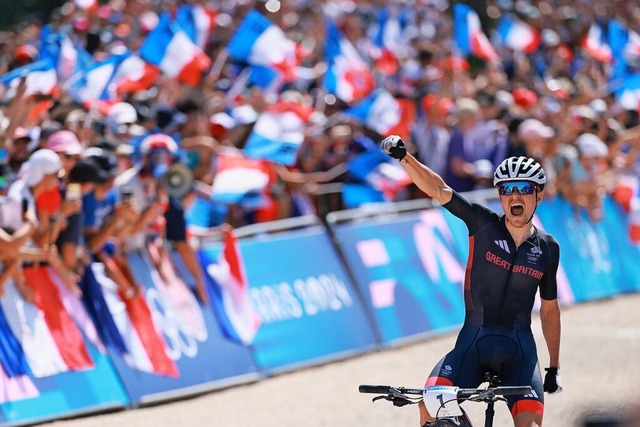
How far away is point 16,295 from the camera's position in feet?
33.6

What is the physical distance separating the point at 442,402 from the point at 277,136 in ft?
25.2

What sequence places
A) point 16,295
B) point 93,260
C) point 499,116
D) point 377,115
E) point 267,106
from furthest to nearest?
point 499,116, point 377,115, point 267,106, point 93,260, point 16,295

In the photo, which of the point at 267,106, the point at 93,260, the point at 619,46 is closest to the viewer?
the point at 93,260

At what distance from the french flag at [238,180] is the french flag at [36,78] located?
213cm

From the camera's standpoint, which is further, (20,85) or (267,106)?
(267,106)

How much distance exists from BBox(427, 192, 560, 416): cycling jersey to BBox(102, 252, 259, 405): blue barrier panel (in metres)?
4.53

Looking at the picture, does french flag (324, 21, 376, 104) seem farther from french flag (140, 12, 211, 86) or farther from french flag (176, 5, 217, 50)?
french flag (140, 12, 211, 86)

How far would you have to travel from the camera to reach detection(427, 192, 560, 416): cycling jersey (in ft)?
23.1

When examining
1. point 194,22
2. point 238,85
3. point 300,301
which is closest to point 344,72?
point 238,85

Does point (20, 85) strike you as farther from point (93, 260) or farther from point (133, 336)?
point (133, 336)

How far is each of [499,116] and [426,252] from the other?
3.27 metres

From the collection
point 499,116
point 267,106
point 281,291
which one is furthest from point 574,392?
point 499,116

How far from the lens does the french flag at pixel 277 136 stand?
13.6 metres

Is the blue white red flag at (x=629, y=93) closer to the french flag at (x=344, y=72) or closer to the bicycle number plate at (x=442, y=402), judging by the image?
the french flag at (x=344, y=72)
